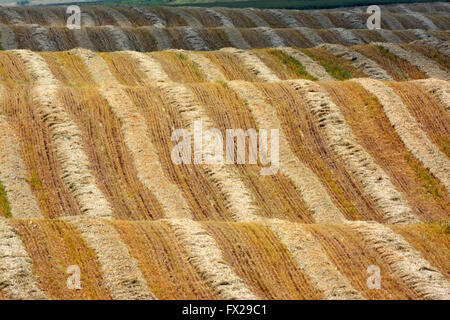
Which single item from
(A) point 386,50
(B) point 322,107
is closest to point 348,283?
(B) point 322,107

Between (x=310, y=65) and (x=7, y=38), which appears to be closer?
(x=310, y=65)

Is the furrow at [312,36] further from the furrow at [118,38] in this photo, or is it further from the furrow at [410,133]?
the furrow at [410,133]

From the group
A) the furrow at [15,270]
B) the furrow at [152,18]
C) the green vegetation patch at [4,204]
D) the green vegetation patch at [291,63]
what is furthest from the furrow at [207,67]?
the furrow at [15,270]

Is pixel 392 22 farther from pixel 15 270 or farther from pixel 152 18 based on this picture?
pixel 15 270

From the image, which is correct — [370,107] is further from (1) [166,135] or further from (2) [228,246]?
(2) [228,246]

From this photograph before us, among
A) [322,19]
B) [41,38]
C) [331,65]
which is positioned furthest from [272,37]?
[41,38]
